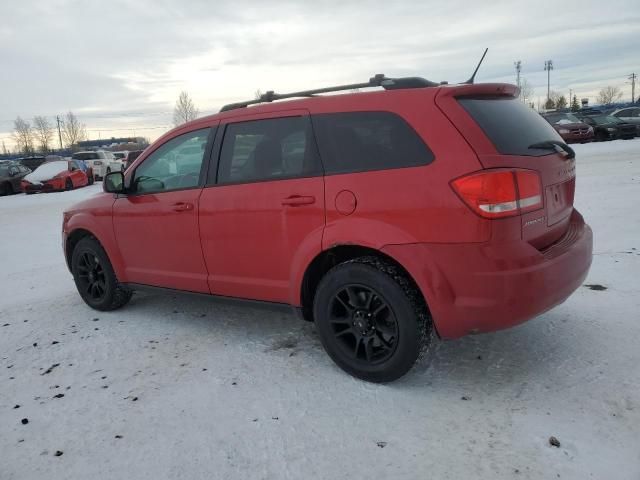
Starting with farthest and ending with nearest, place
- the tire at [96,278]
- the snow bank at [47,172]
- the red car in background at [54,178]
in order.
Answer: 1. the snow bank at [47,172]
2. the red car in background at [54,178]
3. the tire at [96,278]

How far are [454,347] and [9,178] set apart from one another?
2232cm

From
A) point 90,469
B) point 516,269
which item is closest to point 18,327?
point 90,469

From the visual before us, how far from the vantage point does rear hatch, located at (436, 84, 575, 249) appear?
9.39 feet

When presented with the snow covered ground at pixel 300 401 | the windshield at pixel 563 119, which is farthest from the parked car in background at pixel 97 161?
the snow covered ground at pixel 300 401

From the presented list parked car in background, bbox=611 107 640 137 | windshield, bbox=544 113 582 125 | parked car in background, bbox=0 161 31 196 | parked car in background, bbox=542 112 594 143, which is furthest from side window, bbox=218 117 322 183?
parked car in background, bbox=611 107 640 137

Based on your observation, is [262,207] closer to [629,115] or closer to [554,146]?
[554,146]

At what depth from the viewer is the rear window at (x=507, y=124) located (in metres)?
2.93

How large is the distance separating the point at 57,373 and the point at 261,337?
1.44m

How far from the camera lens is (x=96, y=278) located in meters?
5.02

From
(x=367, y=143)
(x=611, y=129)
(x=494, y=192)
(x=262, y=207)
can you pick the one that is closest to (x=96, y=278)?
(x=262, y=207)

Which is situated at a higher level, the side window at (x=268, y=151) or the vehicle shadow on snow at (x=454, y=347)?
the side window at (x=268, y=151)

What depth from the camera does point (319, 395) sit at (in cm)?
314

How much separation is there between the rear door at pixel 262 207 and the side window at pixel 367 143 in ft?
0.38

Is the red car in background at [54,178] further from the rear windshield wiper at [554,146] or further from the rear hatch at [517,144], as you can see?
the rear windshield wiper at [554,146]
